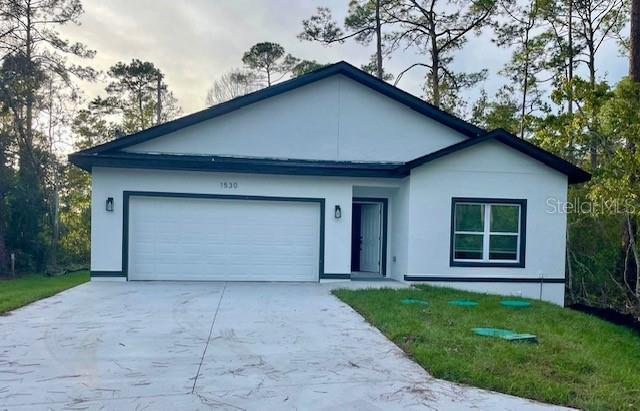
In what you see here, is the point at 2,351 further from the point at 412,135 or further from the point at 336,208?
the point at 412,135

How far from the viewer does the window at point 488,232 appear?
1208 centimetres

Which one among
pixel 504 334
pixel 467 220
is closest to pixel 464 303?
pixel 504 334

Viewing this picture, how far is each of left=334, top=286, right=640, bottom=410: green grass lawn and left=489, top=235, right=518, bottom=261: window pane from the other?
3087mm

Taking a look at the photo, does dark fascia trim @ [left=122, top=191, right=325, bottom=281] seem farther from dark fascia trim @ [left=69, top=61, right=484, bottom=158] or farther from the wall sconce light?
dark fascia trim @ [left=69, top=61, right=484, bottom=158]

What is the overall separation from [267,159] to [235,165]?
1.02 m

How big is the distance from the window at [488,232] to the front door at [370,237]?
2.34m

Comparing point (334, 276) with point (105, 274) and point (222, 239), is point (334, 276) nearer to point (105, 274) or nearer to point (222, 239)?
point (222, 239)

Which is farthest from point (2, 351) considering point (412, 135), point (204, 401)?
point (412, 135)

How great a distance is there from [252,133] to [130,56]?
15854 mm

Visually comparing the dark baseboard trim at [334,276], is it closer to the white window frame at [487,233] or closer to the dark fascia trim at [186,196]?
the dark fascia trim at [186,196]

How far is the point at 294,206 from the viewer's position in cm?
1236

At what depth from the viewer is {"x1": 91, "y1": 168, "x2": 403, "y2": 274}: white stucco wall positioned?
11477 millimetres

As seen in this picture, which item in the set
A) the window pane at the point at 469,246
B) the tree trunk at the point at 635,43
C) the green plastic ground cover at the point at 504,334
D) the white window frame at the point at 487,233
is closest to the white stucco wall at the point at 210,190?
the white window frame at the point at 487,233

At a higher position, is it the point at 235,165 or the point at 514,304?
the point at 235,165
